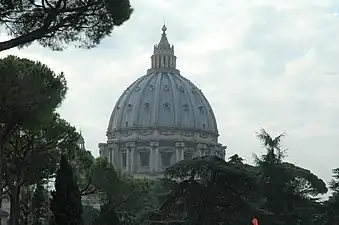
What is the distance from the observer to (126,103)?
10444 centimetres

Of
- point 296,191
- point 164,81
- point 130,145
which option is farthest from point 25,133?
point 164,81

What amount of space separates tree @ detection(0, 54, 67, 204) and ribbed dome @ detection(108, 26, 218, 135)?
77560 millimetres

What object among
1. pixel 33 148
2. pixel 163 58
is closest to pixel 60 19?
pixel 33 148

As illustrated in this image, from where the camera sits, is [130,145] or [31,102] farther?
[130,145]

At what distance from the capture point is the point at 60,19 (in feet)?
51.1

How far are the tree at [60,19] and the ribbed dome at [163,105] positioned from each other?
83457mm

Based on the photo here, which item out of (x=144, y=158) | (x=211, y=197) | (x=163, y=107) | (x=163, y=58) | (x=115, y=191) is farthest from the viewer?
(x=163, y=58)

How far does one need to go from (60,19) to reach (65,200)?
25.0 ft

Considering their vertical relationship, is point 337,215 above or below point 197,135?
below

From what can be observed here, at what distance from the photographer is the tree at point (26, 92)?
67.5ft

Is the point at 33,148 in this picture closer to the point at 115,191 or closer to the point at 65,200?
the point at 65,200

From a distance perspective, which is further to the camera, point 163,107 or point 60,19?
point 163,107

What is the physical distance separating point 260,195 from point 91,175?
10823mm

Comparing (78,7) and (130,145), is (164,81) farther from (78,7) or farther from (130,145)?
(78,7)
